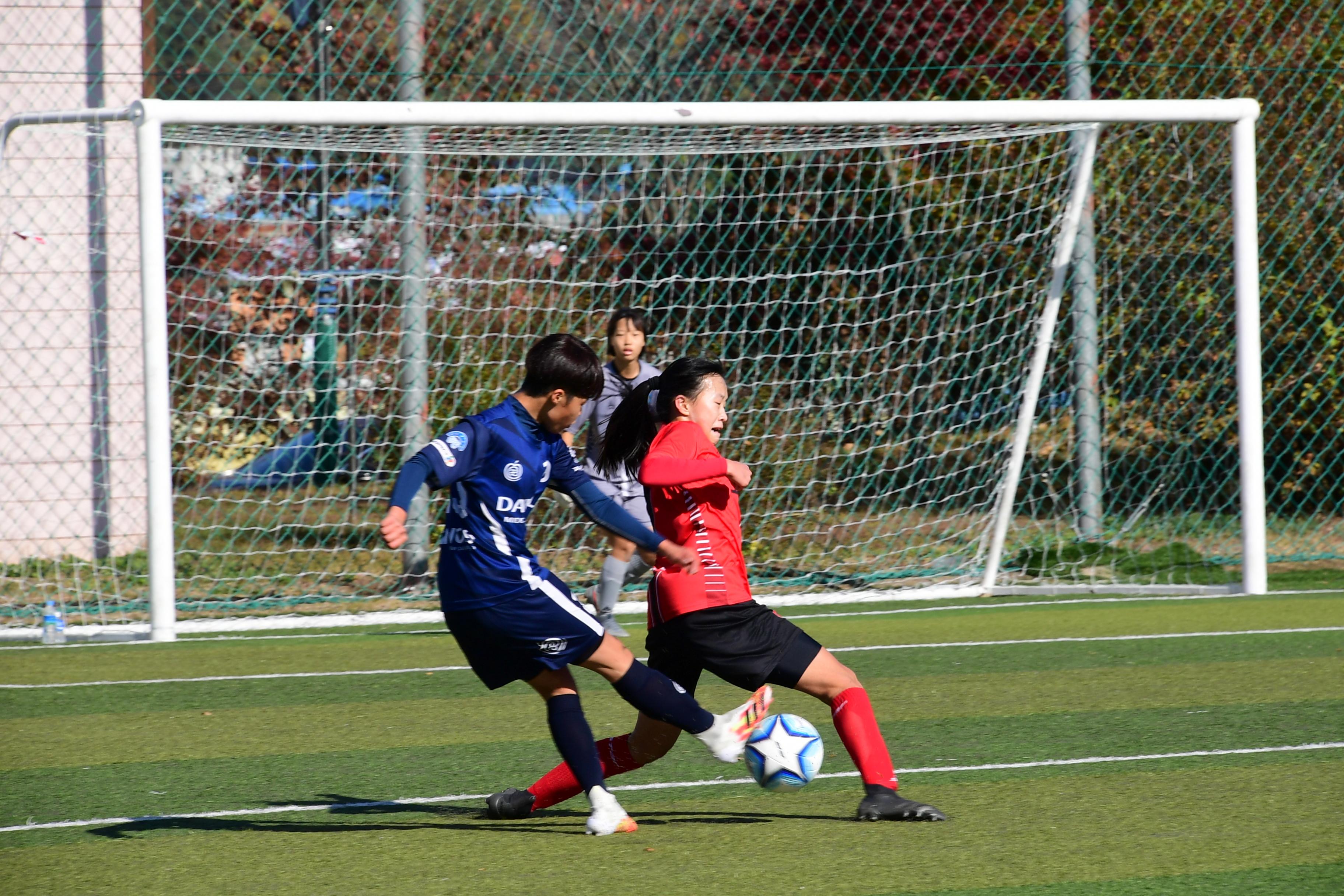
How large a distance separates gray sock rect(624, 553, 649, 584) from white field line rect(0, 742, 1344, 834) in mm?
3138

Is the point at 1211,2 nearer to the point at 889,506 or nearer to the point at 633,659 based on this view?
the point at 889,506

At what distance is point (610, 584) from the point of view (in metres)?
8.26

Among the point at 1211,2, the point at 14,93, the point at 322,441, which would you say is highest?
the point at 1211,2

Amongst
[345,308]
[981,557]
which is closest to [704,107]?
[345,308]

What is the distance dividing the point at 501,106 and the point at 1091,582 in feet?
17.0

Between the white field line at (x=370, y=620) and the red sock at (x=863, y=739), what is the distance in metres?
4.77

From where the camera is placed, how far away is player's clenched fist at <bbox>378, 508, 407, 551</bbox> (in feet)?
13.0

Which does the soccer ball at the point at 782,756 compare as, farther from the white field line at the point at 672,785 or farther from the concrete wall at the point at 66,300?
the concrete wall at the point at 66,300

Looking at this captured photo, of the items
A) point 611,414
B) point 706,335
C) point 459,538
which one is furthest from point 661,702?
point 706,335

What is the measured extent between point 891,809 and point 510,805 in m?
1.13

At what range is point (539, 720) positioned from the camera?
635 centimetres

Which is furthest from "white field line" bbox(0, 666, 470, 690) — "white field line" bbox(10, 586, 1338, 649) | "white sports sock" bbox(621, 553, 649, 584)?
"white sports sock" bbox(621, 553, 649, 584)

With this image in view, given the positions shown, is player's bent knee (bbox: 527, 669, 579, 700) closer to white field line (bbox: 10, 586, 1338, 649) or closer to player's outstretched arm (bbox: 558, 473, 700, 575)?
player's outstretched arm (bbox: 558, 473, 700, 575)

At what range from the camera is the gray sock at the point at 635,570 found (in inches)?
329
